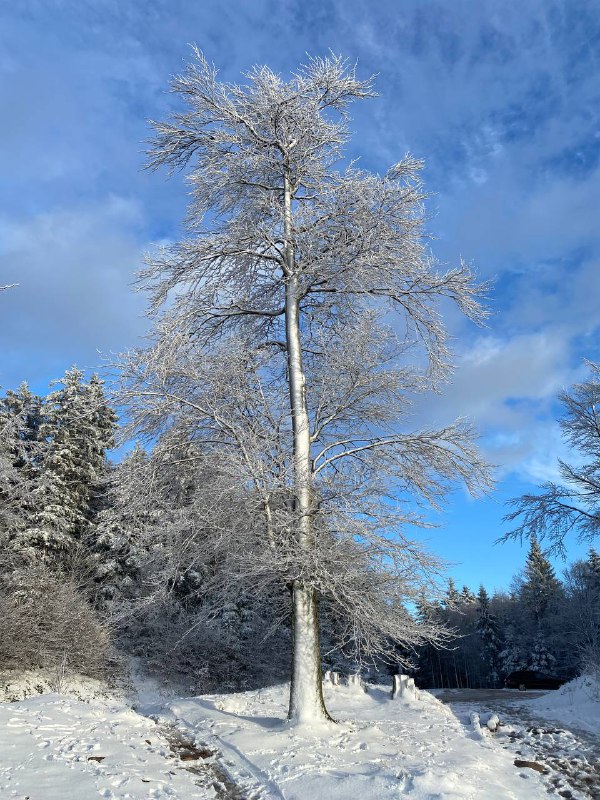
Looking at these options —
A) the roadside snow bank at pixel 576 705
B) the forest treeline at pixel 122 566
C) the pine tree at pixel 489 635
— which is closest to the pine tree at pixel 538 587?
the pine tree at pixel 489 635

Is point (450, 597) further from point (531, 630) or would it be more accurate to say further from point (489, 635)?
point (489, 635)

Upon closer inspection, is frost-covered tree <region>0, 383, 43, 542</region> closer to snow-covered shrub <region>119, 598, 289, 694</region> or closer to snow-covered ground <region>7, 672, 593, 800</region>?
snow-covered shrub <region>119, 598, 289, 694</region>

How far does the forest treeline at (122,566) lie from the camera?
31.8 feet

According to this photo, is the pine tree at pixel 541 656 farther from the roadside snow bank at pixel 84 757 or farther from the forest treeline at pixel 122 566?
the roadside snow bank at pixel 84 757

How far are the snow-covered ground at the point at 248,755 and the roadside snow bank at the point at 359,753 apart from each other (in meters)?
0.02

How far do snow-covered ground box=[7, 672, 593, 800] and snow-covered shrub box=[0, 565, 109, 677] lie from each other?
7953mm

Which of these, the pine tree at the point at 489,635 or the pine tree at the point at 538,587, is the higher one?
the pine tree at the point at 538,587

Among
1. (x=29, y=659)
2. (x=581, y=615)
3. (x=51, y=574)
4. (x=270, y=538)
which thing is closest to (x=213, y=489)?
(x=270, y=538)

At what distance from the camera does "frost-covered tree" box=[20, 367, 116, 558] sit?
78.2 ft

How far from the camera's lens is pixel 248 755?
740cm

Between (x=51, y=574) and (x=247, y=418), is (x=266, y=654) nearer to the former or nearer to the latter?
(x=51, y=574)

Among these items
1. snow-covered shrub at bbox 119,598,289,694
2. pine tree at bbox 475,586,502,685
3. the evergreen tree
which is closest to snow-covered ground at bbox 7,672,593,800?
snow-covered shrub at bbox 119,598,289,694

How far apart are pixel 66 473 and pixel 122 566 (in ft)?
16.2

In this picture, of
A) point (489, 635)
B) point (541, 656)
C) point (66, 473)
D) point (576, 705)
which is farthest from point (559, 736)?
point (489, 635)
